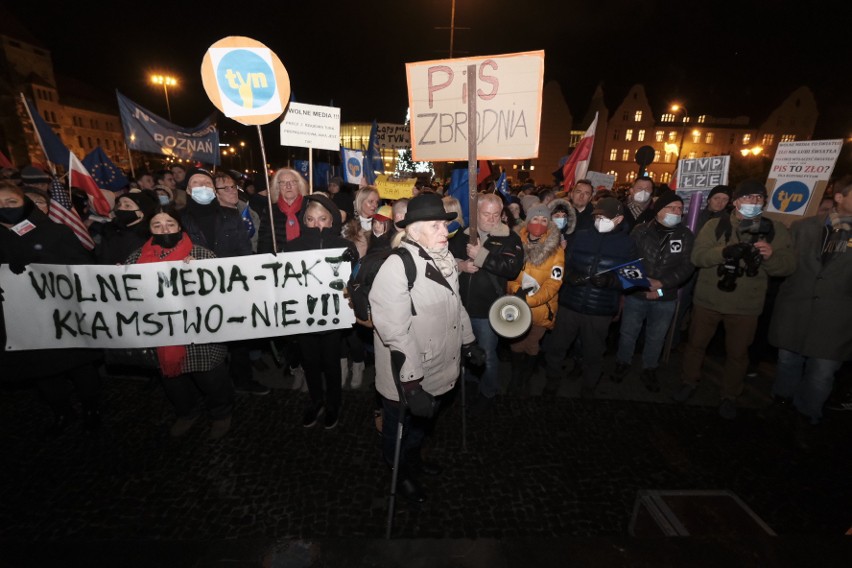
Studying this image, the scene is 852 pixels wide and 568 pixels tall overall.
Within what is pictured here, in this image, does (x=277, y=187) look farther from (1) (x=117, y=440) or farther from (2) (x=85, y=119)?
(2) (x=85, y=119)

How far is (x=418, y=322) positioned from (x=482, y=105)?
242 centimetres

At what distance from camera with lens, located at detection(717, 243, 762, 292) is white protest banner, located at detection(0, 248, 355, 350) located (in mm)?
3972

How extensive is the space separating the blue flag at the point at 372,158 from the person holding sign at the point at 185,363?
6744mm

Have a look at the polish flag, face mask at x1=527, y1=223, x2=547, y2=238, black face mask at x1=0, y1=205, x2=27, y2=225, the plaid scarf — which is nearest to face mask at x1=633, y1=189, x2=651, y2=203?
the plaid scarf

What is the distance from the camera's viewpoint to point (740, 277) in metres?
4.14

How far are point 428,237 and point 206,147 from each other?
886cm

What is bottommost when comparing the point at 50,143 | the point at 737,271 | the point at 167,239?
the point at 737,271

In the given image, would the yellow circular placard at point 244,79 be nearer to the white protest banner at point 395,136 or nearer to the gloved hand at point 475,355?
the gloved hand at point 475,355

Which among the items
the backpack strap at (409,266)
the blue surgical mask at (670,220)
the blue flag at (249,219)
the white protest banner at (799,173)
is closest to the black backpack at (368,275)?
the backpack strap at (409,266)

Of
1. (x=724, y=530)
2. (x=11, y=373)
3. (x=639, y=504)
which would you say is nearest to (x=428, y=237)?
(x=639, y=504)

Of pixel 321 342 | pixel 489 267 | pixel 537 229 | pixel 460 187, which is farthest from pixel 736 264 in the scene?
pixel 321 342

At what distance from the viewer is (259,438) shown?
3898 millimetres

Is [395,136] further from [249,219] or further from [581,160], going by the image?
[249,219]

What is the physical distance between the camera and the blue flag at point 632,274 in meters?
3.99
